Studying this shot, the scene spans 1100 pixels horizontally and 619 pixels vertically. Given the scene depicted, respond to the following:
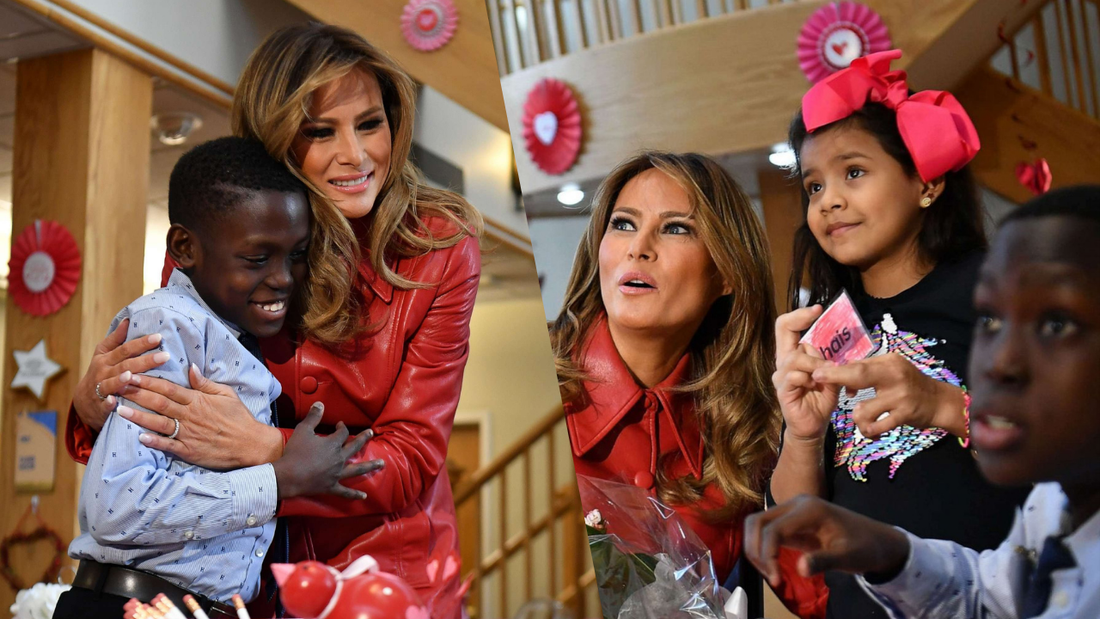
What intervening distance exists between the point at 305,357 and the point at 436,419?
0.50 ft

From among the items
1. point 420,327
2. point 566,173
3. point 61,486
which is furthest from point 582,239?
point 61,486

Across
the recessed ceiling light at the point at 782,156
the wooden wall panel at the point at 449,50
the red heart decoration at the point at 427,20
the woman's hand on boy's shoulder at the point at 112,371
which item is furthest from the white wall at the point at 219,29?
the recessed ceiling light at the point at 782,156

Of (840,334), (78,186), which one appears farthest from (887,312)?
(78,186)

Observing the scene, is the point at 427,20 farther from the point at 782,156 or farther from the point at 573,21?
the point at 782,156

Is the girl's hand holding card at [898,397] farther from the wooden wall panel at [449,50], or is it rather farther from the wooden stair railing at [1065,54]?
the wooden wall panel at [449,50]

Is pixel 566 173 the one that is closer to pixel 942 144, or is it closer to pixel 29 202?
pixel 942 144

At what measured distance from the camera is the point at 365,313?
1014mm

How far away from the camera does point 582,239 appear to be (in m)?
1.12

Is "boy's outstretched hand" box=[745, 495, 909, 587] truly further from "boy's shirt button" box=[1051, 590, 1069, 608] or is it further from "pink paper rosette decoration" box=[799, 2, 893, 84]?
"pink paper rosette decoration" box=[799, 2, 893, 84]

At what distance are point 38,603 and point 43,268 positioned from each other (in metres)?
0.69

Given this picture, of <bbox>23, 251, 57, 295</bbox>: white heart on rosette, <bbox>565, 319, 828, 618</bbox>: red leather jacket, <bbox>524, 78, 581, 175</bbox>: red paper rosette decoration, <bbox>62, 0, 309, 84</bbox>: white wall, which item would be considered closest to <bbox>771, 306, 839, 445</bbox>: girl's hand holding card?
<bbox>565, 319, 828, 618</bbox>: red leather jacket

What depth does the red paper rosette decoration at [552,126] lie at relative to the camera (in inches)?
44.6

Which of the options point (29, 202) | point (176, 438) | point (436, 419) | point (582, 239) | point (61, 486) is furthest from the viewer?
point (61, 486)

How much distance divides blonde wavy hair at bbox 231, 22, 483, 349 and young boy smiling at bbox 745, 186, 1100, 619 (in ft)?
1.59
